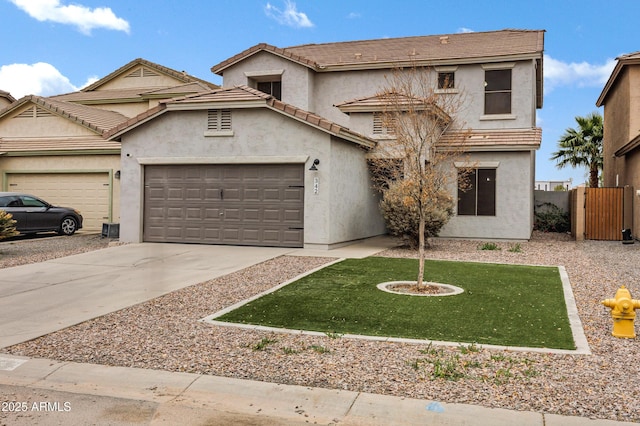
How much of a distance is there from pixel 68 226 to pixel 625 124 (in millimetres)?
21139

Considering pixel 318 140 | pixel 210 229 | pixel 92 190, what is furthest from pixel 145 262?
pixel 92 190

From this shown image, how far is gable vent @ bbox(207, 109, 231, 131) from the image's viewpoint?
1658cm

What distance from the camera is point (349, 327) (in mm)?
7422

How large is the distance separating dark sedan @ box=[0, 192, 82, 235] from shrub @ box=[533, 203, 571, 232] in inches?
741

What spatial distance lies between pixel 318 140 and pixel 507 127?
8215 millimetres

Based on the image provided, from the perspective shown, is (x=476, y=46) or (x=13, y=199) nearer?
(x=13, y=199)

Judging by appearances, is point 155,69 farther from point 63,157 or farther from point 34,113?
point 63,157

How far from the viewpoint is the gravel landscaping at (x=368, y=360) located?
16.9 feet

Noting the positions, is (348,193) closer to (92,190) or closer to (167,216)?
(167,216)

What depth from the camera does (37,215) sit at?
769 inches

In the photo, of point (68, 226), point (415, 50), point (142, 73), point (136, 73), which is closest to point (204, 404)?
point (68, 226)

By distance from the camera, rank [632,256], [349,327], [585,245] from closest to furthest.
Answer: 1. [349,327]
2. [632,256]
3. [585,245]

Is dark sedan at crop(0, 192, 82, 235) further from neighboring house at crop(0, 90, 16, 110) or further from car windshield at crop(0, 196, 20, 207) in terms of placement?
Result: neighboring house at crop(0, 90, 16, 110)

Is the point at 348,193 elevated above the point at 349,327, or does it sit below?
above
